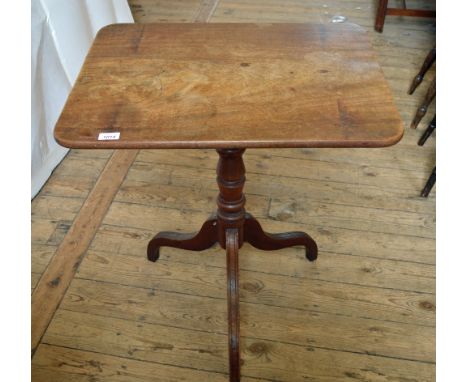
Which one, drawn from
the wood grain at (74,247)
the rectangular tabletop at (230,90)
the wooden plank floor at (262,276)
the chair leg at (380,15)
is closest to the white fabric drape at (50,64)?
the wooden plank floor at (262,276)

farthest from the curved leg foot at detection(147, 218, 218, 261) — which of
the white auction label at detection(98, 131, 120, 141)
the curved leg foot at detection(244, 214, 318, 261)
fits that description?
the white auction label at detection(98, 131, 120, 141)

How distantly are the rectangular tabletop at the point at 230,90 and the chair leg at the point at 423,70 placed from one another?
1268 millimetres

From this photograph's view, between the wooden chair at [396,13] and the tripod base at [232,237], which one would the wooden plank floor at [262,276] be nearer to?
the tripod base at [232,237]

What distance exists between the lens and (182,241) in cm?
158

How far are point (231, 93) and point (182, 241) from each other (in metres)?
0.75

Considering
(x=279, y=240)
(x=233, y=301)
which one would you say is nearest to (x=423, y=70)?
(x=279, y=240)

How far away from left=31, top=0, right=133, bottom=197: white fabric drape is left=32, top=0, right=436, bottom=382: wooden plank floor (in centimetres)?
10

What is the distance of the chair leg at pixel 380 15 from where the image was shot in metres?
2.77

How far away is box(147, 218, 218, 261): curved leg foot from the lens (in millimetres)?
1555

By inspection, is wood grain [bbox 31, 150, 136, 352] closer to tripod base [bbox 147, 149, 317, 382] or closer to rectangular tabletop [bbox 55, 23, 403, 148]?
tripod base [bbox 147, 149, 317, 382]

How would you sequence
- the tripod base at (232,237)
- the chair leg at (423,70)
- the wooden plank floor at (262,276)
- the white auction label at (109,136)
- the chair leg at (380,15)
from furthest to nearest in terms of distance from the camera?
the chair leg at (380,15) < the chair leg at (423,70) < the wooden plank floor at (262,276) < the tripod base at (232,237) < the white auction label at (109,136)

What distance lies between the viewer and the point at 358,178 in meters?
1.94

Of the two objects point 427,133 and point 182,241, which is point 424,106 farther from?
point 182,241

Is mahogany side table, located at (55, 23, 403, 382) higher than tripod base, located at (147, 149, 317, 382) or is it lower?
higher
